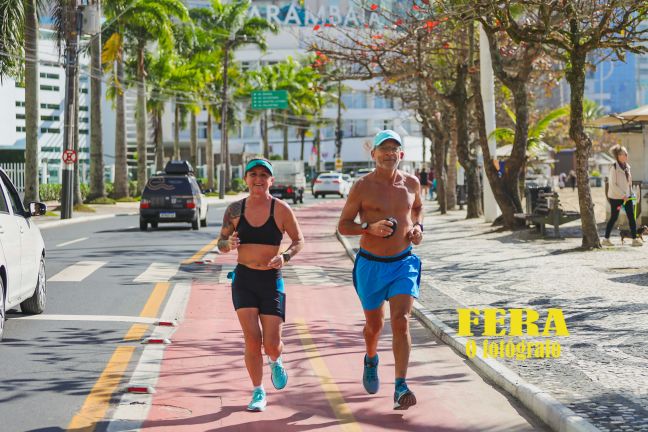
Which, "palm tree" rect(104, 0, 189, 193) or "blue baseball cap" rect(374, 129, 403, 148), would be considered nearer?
"blue baseball cap" rect(374, 129, 403, 148)

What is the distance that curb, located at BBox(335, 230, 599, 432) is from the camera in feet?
22.6

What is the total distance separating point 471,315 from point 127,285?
236 inches

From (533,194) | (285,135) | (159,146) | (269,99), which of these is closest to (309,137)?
(285,135)

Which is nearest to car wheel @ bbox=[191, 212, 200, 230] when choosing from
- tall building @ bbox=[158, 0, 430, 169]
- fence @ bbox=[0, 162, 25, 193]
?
fence @ bbox=[0, 162, 25, 193]

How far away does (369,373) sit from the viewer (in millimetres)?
8023

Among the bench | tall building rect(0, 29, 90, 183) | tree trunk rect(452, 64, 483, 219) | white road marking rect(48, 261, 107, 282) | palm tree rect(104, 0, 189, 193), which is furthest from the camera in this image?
tall building rect(0, 29, 90, 183)

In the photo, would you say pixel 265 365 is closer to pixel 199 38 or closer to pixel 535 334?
pixel 535 334

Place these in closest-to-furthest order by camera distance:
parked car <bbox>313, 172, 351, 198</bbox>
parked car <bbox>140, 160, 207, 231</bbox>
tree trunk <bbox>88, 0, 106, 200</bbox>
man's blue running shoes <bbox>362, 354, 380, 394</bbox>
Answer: man's blue running shoes <bbox>362, 354, 380, 394</bbox> → parked car <bbox>140, 160, 207, 231</bbox> → tree trunk <bbox>88, 0, 106, 200</bbox> → parked car <bbox>313, 172, 351, 198</bbox>

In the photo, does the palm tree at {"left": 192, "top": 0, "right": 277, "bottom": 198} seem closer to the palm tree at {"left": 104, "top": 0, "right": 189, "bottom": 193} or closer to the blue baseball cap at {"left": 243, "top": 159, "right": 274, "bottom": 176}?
the palm tree at {"left": 104, "top": 0, "right": 189, "bottom": 193}

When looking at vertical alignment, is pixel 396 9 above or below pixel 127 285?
above

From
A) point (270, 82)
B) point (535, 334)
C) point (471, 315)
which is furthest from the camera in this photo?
point (270, 82)

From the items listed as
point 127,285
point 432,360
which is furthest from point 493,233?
point 432,360

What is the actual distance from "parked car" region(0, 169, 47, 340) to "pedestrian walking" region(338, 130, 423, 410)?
4.23 m

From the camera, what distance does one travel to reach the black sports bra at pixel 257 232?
784 cm
